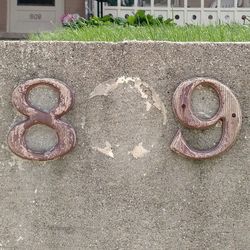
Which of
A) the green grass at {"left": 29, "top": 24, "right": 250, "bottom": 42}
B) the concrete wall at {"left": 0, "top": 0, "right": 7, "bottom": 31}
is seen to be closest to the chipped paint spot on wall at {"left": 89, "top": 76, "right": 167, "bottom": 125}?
the green grass at {"left": 29, "top": 24, "right": 250, "bottom": 42}

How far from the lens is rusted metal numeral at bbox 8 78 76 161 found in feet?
8.94

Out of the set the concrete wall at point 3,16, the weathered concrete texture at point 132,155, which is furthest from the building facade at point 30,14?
the weathered concrete texture at point 132,155

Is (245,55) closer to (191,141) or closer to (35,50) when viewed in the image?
(191,141)

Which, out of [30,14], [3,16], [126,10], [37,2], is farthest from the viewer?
[37,2]

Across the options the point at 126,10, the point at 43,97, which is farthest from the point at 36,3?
the point at 43,97

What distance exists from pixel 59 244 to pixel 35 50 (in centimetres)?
83

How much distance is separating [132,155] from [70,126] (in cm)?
29

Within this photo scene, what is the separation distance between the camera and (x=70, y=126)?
9.00 ft

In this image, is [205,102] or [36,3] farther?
[36,3]

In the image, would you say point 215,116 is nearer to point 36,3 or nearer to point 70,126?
point 70,126

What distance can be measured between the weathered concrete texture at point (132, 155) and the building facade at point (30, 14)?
901cm

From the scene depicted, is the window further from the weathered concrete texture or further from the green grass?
the weathered concrete texture

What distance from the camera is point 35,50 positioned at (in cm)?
277

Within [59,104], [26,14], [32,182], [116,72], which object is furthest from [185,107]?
[26,14]
